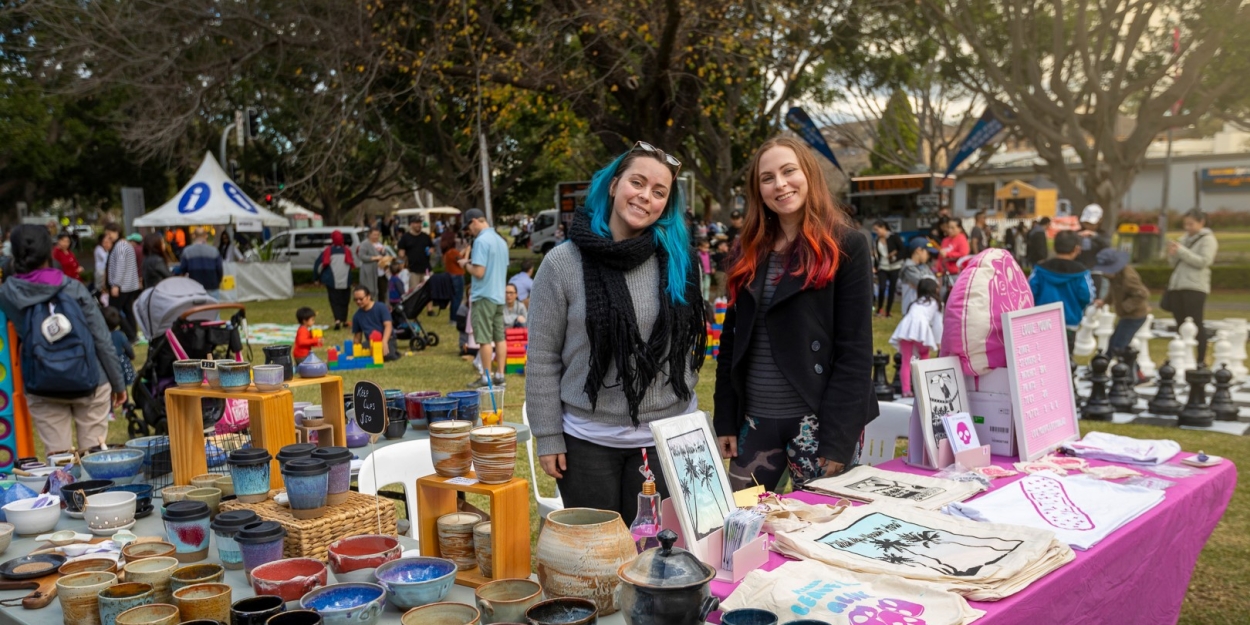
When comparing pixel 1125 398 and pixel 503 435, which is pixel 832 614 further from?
pixel 1125 398

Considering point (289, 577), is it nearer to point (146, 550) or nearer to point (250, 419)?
point (146, 550)

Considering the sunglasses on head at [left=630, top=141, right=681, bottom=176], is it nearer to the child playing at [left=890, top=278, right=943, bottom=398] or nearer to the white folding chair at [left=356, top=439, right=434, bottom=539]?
the white folding chair at [left=356, top=439, right=434, bottom=539]

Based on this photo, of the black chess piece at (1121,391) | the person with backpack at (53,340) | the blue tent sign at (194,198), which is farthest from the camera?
the blue tent sign at (194,198)

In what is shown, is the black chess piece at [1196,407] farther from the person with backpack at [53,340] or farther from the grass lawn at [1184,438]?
Result: the person with backpack at [53,340]

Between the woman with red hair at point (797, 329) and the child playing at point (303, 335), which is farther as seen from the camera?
the child playing at point (303, 335)

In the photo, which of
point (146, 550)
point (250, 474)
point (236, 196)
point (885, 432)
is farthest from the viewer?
point (236, 196)

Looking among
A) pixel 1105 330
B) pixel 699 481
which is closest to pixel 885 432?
pixel 699 481

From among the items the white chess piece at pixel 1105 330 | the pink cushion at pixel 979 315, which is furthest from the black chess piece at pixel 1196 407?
the pink cushion at pixel 979 315

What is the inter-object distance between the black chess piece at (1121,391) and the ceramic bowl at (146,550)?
7.18 meters

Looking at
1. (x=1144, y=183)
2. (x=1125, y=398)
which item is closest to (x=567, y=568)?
(x=1125, y=398)

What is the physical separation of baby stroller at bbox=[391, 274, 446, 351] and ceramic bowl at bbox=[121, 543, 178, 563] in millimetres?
9971

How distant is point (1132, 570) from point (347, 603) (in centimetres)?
211

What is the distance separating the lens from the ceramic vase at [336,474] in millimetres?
2366

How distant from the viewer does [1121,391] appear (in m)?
7.52
